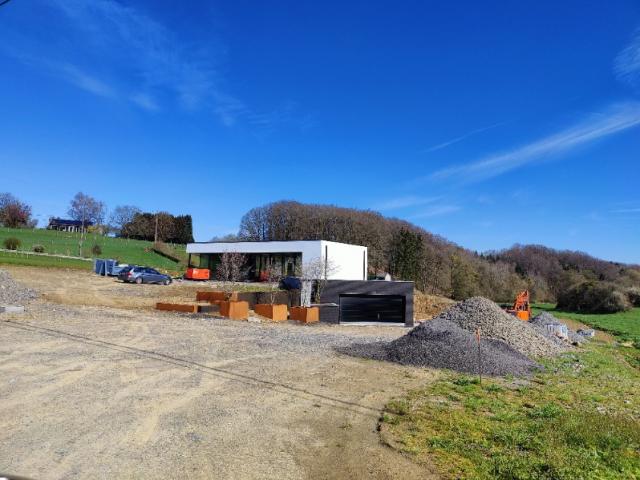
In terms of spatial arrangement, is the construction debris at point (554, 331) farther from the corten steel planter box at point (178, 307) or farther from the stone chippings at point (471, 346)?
the corten steel planter box at point (178, 307)

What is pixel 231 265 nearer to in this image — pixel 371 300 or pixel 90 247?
pixel 371 300

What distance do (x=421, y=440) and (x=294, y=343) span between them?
9.60 meters

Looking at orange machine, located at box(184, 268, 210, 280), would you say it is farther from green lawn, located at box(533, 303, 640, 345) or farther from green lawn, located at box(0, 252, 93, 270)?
green lawn, located at box(533, 303, 640, 345)

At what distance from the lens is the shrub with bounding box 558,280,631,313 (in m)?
53.5

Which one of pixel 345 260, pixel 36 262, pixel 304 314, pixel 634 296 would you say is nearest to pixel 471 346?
pixel 304 314

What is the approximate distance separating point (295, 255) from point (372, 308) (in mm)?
16825

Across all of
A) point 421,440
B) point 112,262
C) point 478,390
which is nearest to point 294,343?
point 478,390

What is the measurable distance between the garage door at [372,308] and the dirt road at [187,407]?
498 inches

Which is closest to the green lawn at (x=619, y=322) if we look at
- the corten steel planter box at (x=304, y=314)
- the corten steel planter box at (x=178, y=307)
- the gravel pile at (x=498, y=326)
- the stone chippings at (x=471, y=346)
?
the gravel pile at (x=498, y=326)

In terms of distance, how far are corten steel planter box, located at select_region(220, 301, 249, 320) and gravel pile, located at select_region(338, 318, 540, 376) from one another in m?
8.62

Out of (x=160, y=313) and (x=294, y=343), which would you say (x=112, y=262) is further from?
(x=294, y=343)

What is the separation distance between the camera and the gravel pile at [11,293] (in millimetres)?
20278

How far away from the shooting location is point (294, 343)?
1581 centimetres

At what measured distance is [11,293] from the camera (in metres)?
21.6
